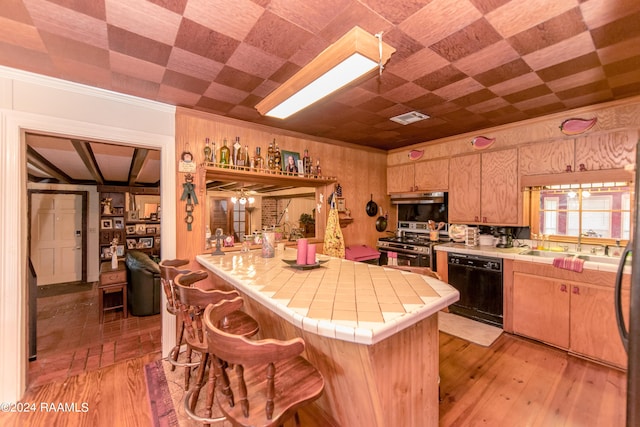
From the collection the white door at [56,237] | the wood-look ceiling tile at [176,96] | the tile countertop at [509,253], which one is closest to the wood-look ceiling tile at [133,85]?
the wood-look ceiling tile at [176,96]

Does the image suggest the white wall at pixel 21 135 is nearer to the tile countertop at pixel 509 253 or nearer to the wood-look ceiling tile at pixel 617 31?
the wood-look ceiling tile at pixel 617 31

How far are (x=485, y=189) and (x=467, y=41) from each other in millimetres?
2291

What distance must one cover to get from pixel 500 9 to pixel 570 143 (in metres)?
2.24

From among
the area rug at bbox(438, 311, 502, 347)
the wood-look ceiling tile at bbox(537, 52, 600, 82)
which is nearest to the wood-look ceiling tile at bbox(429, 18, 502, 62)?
the wood-look ceiling tile at bbox(537, 52, 600, 82)

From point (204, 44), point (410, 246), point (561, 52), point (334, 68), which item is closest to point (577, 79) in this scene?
point (561, 52)

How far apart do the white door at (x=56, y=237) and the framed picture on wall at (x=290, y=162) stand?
5412 millimetres

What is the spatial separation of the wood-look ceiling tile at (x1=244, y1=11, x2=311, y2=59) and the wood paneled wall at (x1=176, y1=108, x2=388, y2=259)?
56.3 inches

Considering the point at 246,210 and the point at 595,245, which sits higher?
the point at 246,210

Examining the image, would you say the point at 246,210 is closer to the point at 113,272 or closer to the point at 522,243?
the point at 113,272

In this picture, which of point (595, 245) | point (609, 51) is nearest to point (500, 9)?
point (609, 51)

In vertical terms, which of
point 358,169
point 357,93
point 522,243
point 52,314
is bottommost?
point 52,314

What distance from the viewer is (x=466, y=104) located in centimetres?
270

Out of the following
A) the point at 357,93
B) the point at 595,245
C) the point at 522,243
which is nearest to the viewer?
the point at 357,93

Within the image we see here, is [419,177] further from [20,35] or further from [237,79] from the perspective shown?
[20,35]
